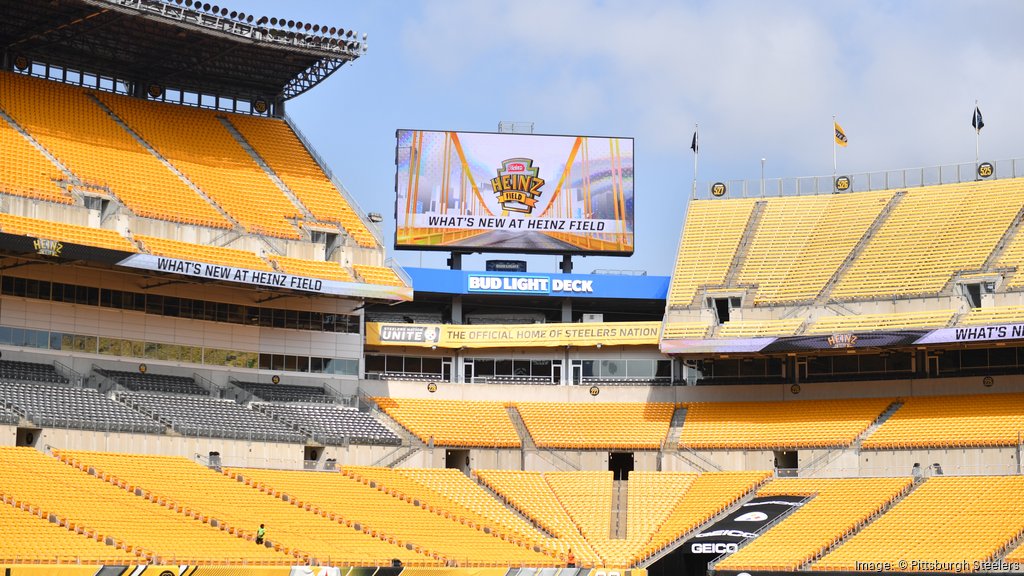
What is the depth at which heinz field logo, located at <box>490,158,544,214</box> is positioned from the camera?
68.4 m

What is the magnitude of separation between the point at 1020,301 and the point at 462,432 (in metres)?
23.2

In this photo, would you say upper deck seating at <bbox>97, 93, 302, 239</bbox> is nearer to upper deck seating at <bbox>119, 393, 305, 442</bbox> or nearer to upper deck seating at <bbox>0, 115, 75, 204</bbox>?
upper deck seating at <bbox>0, 115, 75, 204</bbox>

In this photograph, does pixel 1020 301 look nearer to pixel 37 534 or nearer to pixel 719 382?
pixel 719 382

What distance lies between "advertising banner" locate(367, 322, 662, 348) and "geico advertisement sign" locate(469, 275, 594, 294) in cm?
164

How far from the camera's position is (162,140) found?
64.6m

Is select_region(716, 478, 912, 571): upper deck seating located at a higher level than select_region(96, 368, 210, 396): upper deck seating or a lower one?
lower

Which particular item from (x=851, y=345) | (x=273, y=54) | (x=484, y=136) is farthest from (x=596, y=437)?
(x=273, y=54)

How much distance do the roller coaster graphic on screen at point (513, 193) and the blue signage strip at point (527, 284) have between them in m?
1.38

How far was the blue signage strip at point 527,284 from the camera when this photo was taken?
6694cm

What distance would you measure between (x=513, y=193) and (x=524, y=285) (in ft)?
14.9

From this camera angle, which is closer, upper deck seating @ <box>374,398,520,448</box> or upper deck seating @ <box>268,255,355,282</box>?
upper deck seating @ <box>268,255,355,282</box>

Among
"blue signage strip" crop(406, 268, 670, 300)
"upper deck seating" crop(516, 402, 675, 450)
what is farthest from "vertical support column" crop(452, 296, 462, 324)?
"upper deck seating" crop(516, 402, 675, 450)

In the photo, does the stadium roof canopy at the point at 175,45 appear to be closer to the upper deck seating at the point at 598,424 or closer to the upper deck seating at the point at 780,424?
the upper deck seating at the point at 598,424

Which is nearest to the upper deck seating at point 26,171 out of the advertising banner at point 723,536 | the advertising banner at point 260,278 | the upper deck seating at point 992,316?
the advertising banner at point 260,278
